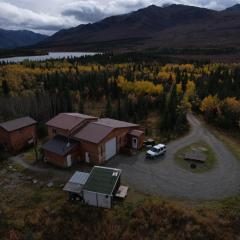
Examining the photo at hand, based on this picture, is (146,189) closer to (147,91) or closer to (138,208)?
(138,208)

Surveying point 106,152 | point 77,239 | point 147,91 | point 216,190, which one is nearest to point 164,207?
point 216,190

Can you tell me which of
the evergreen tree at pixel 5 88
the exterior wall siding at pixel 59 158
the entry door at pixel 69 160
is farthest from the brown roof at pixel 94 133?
the evergreen tree at pixel 5 88

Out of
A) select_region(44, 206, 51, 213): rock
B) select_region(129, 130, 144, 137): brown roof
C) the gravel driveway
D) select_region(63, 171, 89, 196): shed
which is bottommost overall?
select_region(44, 206, 51, 213): rock

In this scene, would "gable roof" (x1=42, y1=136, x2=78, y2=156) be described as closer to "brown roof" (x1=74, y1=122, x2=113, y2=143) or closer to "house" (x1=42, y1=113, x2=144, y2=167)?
"house" (x1=42, y1=113, x2=144, y2=167)

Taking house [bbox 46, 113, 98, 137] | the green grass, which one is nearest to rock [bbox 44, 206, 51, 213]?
house [bbox 46, 113, 98, 137]

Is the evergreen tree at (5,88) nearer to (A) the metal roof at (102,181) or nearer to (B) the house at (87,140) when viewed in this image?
(B) the house at (87,140)

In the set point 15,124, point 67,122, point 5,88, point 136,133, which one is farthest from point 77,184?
point 5,88

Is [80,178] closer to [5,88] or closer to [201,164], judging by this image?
[201,164]
